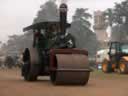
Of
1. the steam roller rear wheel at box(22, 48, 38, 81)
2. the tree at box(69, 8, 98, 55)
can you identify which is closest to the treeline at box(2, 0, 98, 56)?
the tree at box(69, 8, 98, 55)

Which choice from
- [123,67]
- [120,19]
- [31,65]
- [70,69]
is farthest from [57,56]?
[120,19]

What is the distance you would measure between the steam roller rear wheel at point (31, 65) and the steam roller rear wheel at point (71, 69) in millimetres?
1847

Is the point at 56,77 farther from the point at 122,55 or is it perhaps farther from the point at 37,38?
the point at 122,55

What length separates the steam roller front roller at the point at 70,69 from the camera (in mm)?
17781

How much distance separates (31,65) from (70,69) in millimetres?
2515

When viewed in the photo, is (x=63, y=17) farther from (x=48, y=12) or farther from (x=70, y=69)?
(x=48, y=12)

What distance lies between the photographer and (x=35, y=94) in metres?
13.9

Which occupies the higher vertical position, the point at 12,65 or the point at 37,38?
the point at 37,38

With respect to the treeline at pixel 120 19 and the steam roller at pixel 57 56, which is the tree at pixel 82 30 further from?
the steam roller at pixel 57 56

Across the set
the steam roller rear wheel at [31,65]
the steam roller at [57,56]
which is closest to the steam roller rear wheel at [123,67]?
the steam roller at [57,56]

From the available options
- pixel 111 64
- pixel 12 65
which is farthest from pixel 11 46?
pixel 111 64

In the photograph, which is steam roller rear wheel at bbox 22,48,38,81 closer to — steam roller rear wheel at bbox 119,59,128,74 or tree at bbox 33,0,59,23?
steam roller rear wheel at bbox 119,59,128,74

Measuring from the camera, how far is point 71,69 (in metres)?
17.8

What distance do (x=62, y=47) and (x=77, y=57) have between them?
0.78m
